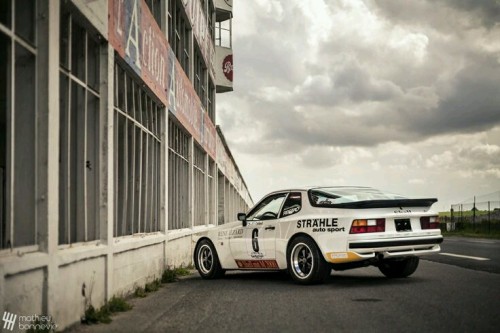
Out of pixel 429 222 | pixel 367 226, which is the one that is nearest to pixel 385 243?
pixel 367 226

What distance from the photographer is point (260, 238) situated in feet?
37.6

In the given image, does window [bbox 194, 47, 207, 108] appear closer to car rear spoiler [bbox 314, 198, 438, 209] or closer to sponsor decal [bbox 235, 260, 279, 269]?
sponsor decal [bbox 235, 260, 279, 269]

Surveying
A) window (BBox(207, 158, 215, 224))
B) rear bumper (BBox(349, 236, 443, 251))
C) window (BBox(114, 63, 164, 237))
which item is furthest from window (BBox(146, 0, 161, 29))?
window (BBox(207, 158, 215, 224))

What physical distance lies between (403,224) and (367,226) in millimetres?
669

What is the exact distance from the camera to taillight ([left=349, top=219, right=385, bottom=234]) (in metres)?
9.90

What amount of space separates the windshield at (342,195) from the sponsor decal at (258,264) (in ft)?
4.15

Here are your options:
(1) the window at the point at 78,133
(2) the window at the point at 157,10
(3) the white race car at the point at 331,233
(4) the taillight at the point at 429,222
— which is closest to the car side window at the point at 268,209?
(3) the white race car at the point at 331,233

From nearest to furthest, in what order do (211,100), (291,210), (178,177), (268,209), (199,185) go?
(291,210), (268,209), (178,177), (199,185), (211,100)

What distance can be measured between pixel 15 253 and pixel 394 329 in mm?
3426

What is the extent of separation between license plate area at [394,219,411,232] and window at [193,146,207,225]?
10.3 metres

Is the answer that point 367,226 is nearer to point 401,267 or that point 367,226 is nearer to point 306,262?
point 306,262

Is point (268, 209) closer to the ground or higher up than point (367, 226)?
higher up

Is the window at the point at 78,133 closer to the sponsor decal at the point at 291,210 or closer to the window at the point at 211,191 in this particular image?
the sponsor decal at the point at 291,210

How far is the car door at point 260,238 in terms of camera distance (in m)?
11.2
